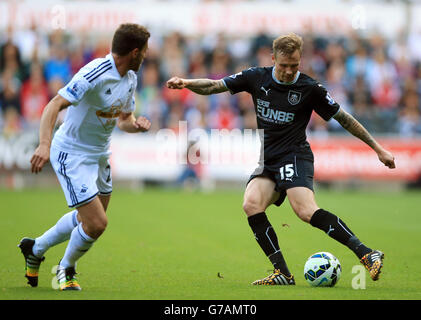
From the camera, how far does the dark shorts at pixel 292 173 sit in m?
7.28

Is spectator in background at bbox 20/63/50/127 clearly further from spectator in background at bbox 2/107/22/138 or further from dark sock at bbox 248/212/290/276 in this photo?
dark sock at bbox 248/212/290/276

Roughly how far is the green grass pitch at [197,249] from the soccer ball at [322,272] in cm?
11

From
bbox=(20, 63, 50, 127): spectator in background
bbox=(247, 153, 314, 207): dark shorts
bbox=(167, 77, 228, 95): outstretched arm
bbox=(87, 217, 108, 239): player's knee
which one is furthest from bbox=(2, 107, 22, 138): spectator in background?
bbox=(87, 217, 108, 239): player's knee

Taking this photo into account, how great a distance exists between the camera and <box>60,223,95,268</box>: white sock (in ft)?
21.8

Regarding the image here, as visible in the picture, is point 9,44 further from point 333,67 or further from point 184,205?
point 333,67

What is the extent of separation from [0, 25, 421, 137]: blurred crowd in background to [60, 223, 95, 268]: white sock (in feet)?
45.6

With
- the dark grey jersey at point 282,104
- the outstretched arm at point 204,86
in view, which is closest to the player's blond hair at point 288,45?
the dark grey jersey at point 282,104

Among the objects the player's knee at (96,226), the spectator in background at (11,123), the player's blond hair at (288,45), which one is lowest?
the player's knee at (96,226)

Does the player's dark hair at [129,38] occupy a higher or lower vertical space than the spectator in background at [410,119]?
lower

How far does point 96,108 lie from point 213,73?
15550 mm

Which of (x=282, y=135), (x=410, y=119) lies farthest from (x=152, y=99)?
(x=282, y=135)

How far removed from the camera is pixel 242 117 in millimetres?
21484

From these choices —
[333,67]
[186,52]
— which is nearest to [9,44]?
[186,52]

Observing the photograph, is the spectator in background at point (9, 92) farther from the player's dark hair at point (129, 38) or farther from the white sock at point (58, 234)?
the player's dark hair at point (129, 38)
